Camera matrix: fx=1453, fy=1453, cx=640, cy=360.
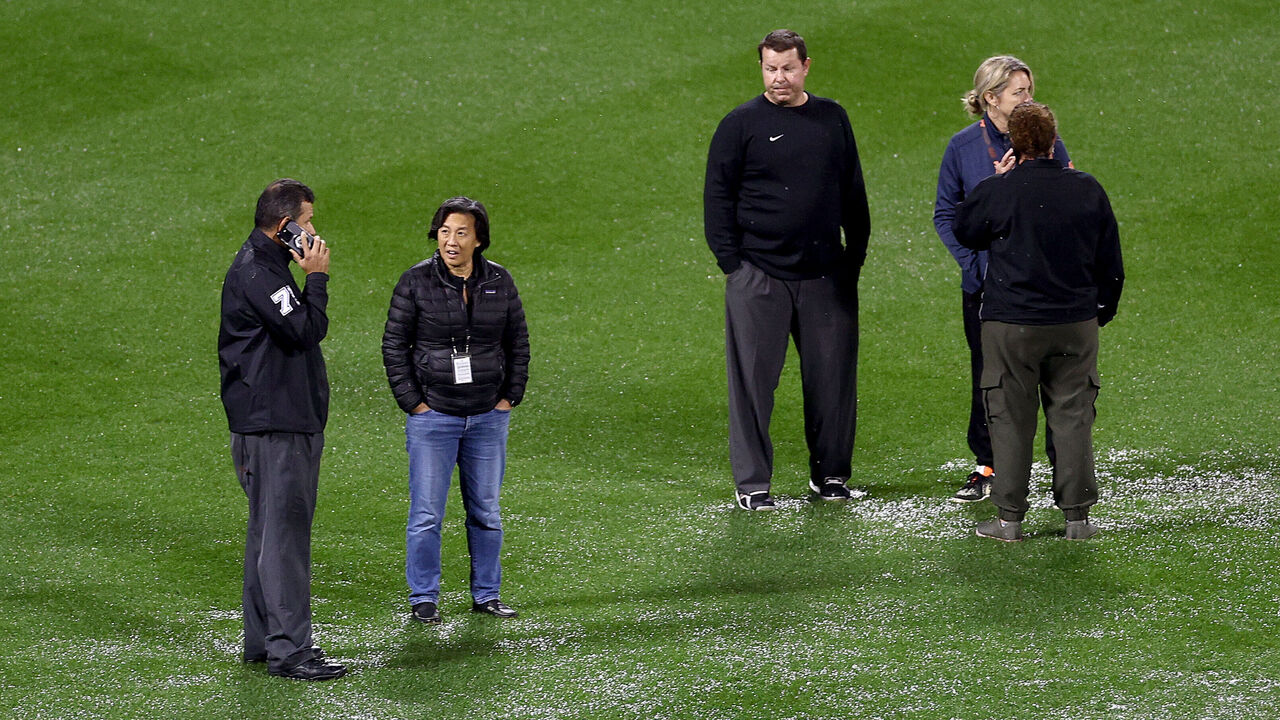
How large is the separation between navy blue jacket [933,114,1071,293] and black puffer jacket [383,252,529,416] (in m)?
2.30

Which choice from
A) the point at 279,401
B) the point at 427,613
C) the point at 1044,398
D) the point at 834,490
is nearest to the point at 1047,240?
the point at 1044,398

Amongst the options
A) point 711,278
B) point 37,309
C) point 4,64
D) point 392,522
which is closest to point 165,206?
point 37,309

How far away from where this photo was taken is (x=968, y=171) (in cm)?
695

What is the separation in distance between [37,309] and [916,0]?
840 cm

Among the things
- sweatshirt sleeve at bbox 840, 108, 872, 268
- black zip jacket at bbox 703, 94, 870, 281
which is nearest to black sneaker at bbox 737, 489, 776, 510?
black zip jacket at bbox 703, 94, 870, 281

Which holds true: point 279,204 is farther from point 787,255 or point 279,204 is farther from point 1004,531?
point 1004,531

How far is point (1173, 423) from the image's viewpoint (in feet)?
26.6

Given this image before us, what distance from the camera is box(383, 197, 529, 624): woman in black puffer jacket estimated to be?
588 cm

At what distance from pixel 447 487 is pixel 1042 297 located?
8.58 ft

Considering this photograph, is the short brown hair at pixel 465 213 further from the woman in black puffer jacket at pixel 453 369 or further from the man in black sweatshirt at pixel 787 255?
the man in black sweatshirt at pixel 787 255

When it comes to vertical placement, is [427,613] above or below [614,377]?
below

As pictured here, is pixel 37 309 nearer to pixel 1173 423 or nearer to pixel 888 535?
pixel 888 535

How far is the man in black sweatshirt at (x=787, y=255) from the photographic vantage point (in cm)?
701

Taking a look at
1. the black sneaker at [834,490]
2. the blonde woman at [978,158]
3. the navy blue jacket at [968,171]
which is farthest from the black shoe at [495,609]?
the navy blue jacket at [968,171]
